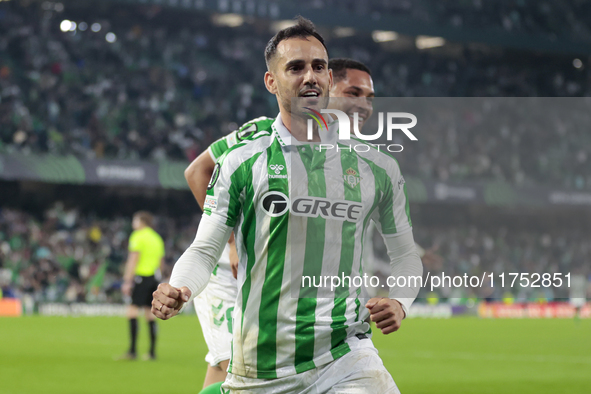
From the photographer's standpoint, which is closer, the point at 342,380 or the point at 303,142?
the point at 342,380

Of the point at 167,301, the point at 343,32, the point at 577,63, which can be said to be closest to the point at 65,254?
the point at 343,32

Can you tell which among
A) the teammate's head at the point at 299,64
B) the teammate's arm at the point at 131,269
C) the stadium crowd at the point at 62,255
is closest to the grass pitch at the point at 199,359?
the teammate's arm at the point at 131,269

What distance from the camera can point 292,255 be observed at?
3115mm

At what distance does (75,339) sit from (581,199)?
9.83m

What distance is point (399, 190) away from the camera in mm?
3324

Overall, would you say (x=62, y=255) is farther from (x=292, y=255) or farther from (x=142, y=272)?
(x=292, y=255)

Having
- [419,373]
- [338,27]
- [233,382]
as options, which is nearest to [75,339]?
[419,373]

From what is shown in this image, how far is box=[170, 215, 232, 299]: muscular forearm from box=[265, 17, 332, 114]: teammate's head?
0.56 meters

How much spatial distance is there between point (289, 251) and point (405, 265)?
47cm

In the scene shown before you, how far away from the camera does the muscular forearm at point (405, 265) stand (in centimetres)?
317

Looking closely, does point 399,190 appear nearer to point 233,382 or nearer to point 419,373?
point 233,382

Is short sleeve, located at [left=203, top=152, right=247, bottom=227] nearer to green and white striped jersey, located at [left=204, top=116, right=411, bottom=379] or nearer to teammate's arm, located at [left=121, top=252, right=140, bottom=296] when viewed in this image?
green and white striped jersey, located at [left=204, top=116, right=411, bottom=379]

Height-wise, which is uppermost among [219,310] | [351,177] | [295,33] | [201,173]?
[295,33]

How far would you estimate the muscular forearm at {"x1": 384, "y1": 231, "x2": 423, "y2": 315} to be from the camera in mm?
3171
